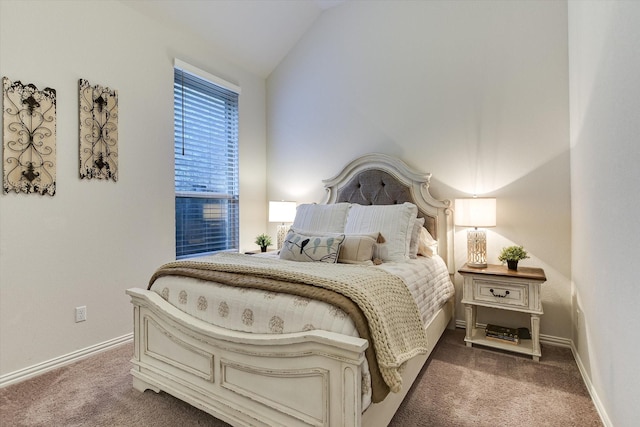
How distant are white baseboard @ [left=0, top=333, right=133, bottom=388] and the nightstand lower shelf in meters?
2.77

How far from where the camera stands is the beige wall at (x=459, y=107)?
258cm

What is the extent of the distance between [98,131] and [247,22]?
1.86m

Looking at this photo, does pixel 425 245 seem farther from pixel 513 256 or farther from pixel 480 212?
pixel 513 256

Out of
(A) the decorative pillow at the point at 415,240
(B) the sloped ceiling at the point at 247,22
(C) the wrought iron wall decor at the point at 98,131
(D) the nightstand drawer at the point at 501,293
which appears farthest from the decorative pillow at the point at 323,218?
(B) the sloped ceiling at the point at 247,22

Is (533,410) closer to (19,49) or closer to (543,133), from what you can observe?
(543,133)

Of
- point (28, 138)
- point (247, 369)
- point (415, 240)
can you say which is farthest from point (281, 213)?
point (247, 369)

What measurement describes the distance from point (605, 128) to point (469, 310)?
4.98 feet

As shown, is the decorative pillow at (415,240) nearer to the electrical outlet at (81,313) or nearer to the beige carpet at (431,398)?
the beige carpet at (431,398)

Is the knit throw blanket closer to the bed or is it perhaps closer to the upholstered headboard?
the bed

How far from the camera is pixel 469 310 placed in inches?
100

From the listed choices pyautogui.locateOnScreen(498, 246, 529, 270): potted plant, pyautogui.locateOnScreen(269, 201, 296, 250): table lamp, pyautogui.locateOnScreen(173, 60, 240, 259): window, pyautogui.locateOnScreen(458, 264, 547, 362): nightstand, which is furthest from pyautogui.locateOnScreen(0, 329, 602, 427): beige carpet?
pyautogui.locateOnScreen(269, 201, 296, 250): table lamp

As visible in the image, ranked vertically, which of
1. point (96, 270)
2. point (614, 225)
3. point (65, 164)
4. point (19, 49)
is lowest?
point (96, 270)

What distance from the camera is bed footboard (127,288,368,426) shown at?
1.23 meters

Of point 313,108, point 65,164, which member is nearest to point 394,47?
point 313,108
